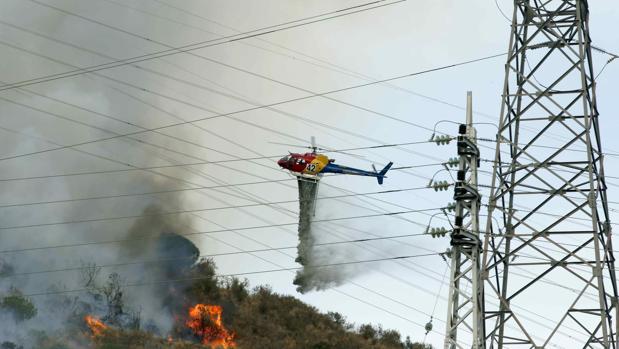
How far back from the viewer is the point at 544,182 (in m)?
42.1

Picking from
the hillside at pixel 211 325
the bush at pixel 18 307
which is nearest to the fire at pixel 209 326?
the hillside at pixel 211 325

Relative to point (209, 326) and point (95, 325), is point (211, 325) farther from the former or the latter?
point (95, 325)

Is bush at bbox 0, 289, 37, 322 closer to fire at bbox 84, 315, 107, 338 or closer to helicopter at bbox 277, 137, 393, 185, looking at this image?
fire at bbox 84, 315, 107, 338

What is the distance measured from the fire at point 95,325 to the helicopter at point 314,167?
2582 centimetres

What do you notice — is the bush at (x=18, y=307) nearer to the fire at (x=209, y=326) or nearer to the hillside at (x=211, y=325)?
the hillside at (x=211, y=325)

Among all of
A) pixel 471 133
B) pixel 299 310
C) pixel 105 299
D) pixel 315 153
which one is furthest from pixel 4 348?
pixel 471 133

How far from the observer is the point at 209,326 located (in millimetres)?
104875

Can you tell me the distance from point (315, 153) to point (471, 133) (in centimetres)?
3939

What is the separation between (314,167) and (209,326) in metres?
31.3

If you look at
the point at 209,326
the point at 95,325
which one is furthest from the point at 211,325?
the point at 95,325

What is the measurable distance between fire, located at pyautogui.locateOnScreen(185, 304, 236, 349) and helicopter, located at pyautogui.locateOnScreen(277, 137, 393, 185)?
26291mm

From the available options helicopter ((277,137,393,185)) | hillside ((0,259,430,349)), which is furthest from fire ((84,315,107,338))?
helicopter ((277,137,393,185))

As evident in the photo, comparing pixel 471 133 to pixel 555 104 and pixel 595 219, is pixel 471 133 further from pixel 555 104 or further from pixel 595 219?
pixel 595 219

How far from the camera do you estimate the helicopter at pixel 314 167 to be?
81.4 meters
